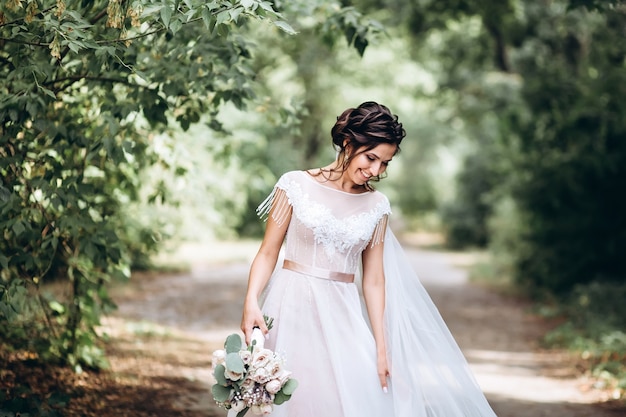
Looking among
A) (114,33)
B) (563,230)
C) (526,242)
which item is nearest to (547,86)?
(563,230)

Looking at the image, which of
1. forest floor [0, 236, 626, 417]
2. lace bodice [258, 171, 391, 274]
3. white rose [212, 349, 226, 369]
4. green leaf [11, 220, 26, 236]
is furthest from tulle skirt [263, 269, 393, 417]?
forest floor [0, 236, 626, 417]

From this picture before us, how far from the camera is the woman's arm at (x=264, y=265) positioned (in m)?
3.38

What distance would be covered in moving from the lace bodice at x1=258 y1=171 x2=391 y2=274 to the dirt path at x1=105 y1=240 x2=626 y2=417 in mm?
2910

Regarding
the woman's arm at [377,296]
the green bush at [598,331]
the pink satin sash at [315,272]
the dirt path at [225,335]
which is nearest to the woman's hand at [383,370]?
the woman's arm at [377,296]

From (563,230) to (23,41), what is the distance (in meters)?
11.1

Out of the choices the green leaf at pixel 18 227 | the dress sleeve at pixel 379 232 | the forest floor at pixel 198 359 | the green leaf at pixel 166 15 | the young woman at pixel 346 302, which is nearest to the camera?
the green leaf at pixel 166 15

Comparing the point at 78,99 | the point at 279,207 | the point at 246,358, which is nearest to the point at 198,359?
the point at 78,99

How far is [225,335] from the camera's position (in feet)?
33.0

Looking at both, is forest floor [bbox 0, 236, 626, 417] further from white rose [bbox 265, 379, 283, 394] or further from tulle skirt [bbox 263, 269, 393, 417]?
white rose [bbox 265, 379, 283, 394]

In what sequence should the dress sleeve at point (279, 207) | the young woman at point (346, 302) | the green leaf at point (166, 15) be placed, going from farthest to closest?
the dress sleeve at point (279, 207)
the young woman at point (346, 302)
the green leaf at point (166, 15)

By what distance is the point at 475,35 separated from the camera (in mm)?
18312

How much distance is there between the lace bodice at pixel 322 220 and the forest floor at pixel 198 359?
1968 mm

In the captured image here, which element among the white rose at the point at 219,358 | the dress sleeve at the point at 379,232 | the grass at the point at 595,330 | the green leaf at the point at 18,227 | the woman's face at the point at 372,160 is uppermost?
the woman's face at the point at 372,160

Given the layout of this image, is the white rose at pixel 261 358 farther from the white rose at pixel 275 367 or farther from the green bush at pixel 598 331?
the green bush at pixel 598 331
